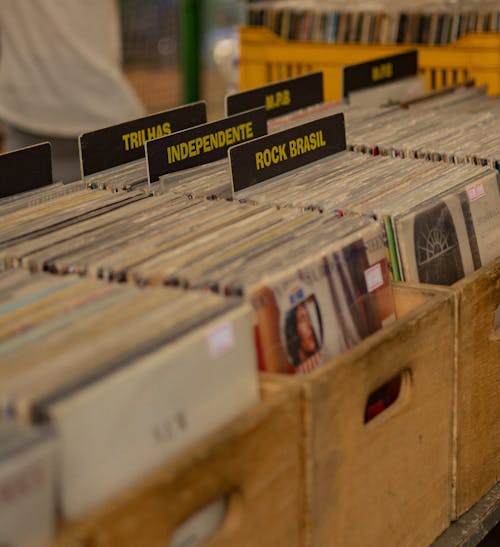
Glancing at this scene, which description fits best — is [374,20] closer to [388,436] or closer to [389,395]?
[389,395]

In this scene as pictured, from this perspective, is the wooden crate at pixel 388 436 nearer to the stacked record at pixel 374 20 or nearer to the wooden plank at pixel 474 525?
the wooden plank at pixel 474 525

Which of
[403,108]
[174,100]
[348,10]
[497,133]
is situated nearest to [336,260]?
[497,133]

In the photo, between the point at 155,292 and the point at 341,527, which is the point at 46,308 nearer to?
the point at 155,292

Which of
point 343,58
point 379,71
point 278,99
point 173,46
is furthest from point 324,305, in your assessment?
point 173,46

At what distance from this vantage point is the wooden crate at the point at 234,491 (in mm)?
938

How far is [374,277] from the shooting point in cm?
143

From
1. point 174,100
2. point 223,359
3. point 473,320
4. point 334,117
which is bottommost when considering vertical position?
point 174,100

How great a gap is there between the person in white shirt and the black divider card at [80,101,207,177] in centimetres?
184

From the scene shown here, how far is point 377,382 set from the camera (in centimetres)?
131

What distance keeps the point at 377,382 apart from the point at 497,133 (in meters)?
0.86

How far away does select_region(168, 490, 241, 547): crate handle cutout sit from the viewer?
1.06 m

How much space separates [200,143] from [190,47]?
18.2 ft

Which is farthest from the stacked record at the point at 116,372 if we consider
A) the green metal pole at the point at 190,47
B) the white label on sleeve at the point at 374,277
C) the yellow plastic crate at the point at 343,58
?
the green metal pole at the point at 190,47

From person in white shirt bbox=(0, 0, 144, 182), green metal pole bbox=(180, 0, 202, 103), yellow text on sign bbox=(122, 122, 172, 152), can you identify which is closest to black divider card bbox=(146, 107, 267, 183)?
yellow text on sign bbox=(122, 122, 172, 152)
